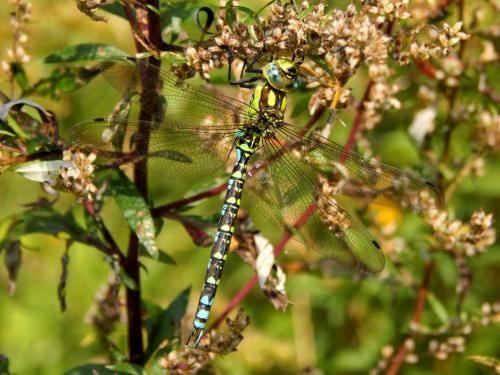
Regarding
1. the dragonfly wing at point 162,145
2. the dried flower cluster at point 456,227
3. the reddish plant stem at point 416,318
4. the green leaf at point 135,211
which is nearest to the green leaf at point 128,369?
the green leaf at point 135,211

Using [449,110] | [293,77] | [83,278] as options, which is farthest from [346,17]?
[83,278]

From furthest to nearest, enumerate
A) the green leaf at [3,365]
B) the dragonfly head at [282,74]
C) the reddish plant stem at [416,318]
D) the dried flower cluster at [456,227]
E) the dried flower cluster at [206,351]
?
the reddish plant stem at [416,318] → the dried flower cluster at [456,227] → the dragonfly head at [282,74] → the green leaf at [3,365] → the dried flower cluster at [206,351]

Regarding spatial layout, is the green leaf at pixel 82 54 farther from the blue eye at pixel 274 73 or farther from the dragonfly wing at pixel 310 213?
the dragonfly wing at pixel 310 213

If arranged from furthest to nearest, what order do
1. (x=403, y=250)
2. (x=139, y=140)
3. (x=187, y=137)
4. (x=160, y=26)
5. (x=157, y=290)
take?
(x=157, y=290)
(x=403, y=250)
(x=187, y=137)
(x=139, y=140)
(x=160, y=26)

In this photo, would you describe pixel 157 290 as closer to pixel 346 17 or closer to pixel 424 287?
pixel 424 287

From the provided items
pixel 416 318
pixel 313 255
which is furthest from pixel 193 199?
pixel 313 255

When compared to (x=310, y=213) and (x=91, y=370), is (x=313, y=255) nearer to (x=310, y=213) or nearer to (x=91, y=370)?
(x=310, y=213)

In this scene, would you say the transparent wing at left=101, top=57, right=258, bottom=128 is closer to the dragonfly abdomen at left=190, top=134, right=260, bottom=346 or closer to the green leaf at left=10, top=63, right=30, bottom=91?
the dragonfly abdomen at left=190, top=134, right=260, bottom=346
